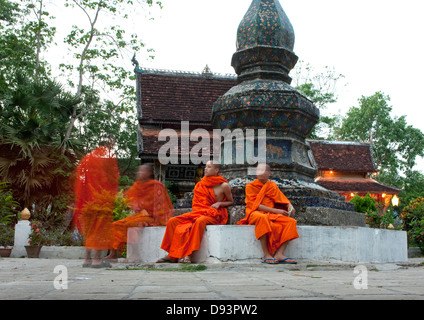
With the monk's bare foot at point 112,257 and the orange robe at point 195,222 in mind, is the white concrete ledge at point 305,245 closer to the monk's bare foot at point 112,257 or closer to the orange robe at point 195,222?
the orange robe at point 195,222

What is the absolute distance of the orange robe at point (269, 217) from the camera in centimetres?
473

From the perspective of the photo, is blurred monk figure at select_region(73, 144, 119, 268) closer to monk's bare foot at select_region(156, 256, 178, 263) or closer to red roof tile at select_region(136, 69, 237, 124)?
monk's bare foot at select_region(156, 256, 178, 263)

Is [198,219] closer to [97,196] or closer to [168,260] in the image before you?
[168,260]

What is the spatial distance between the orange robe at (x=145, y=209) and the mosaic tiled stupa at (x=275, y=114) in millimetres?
919

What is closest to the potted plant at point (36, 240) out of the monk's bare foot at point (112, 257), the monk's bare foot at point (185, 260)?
the monk's bare foot at point (112, 257)

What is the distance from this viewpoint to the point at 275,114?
19.6ft

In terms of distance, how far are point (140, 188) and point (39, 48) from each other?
15468 mm

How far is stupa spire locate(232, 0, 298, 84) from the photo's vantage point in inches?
249

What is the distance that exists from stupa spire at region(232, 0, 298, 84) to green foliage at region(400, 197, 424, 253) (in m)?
7.12

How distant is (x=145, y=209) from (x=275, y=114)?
2122 mm

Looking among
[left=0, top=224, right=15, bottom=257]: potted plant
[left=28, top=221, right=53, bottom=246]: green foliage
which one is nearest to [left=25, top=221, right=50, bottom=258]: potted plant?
[left=28, top=221, right=53, bottom=246]: green foliage

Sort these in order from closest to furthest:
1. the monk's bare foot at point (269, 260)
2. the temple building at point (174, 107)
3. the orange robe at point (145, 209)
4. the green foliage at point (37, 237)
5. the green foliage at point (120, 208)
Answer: the monk's bare foot at point (269, 260), the orange robe at point (145, 209), the green foliage at point (120, 208), the green foliage at point (37, 237), the temple building at point (174, 107)

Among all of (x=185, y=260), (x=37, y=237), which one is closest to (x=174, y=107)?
(x=37, y=237)
